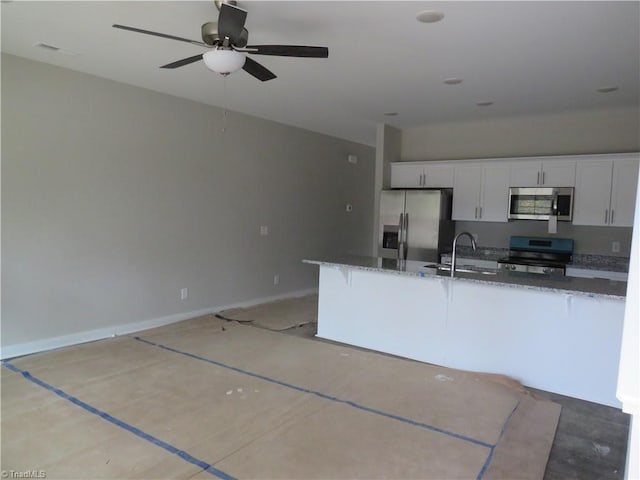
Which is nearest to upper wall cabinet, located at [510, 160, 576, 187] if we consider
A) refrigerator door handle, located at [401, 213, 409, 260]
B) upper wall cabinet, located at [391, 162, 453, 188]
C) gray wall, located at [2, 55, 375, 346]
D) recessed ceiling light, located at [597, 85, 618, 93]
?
upper wall cabinet, located at [391, 162, 453, 188]

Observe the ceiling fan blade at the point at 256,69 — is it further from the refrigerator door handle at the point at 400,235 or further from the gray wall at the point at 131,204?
the refrigerator door handle at the point at 400,235

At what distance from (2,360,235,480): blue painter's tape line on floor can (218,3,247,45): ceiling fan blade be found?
2389mm

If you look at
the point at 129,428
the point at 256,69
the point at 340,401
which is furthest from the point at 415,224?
the point at 129,428

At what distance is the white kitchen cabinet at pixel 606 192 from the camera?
191 inches

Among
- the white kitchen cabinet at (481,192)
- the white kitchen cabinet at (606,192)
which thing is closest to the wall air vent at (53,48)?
the white kitchen cabinet at (481,192)

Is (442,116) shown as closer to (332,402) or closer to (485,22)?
(485,22)

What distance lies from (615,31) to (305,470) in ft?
11.1

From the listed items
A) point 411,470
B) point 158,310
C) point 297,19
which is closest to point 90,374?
point 158,310

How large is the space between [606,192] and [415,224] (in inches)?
87.8

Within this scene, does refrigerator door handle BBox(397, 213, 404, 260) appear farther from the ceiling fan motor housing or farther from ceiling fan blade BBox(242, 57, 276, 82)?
the ceiling fan motor housing

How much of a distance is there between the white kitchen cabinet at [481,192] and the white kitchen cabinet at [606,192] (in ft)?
2.71

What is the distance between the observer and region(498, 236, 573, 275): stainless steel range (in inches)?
204

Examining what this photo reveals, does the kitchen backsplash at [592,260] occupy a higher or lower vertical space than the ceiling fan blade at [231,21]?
lower

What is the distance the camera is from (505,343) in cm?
356
